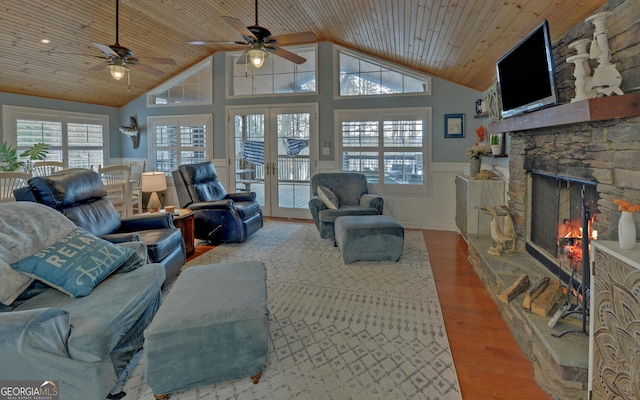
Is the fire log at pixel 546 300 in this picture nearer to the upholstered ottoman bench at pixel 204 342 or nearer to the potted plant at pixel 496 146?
the upholstered ottoman bench at pixel 204 342

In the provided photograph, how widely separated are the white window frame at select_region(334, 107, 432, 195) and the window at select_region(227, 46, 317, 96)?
862 mm

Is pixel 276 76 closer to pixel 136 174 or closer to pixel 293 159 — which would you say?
pixel 293 159

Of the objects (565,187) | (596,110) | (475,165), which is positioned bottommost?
(565,187)

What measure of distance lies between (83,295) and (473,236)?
12.0 feet

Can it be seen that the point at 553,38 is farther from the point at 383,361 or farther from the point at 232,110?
the point at 232,110

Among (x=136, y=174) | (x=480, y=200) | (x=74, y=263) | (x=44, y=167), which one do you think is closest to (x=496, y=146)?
(x=480, y=200)

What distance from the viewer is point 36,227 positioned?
208cm

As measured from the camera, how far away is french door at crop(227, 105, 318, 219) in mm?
6207

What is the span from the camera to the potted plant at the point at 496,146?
3.99m

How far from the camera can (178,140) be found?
6918mm

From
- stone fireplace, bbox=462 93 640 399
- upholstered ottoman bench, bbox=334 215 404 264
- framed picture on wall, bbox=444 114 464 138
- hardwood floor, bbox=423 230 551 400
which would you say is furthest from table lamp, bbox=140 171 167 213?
framed picture on wall, bbox=444 114 464 138

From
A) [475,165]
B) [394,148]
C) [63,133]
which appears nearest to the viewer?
[475,165]

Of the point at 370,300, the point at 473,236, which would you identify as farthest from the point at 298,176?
the point at 370,300

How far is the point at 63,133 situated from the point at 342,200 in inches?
205
